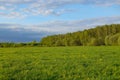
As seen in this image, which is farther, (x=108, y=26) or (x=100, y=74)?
(x=108, y=26)

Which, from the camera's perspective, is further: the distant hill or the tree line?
the distant hill

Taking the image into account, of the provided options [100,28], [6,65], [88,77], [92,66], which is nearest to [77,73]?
[88,77]

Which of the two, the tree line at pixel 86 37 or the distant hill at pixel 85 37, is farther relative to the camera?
the distant hill at pixel 85 37

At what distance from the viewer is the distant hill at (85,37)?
6267cm

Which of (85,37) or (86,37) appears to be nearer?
(85,37)

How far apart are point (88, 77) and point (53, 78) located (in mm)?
1280

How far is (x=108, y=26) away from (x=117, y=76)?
5593cm

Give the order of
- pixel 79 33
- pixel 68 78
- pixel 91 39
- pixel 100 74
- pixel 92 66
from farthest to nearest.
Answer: pixel 79 33 → pixel 91 39 → pixel 92 66 → pixel 100 74 → pixel 68 78

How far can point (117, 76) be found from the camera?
43.3 feet

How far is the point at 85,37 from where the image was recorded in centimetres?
6494

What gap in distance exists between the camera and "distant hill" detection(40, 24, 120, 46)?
62675mm

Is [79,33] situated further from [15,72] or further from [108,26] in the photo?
[15,72]

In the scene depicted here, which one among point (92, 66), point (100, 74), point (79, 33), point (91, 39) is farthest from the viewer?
point (79, 33)

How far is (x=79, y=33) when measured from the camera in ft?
219
